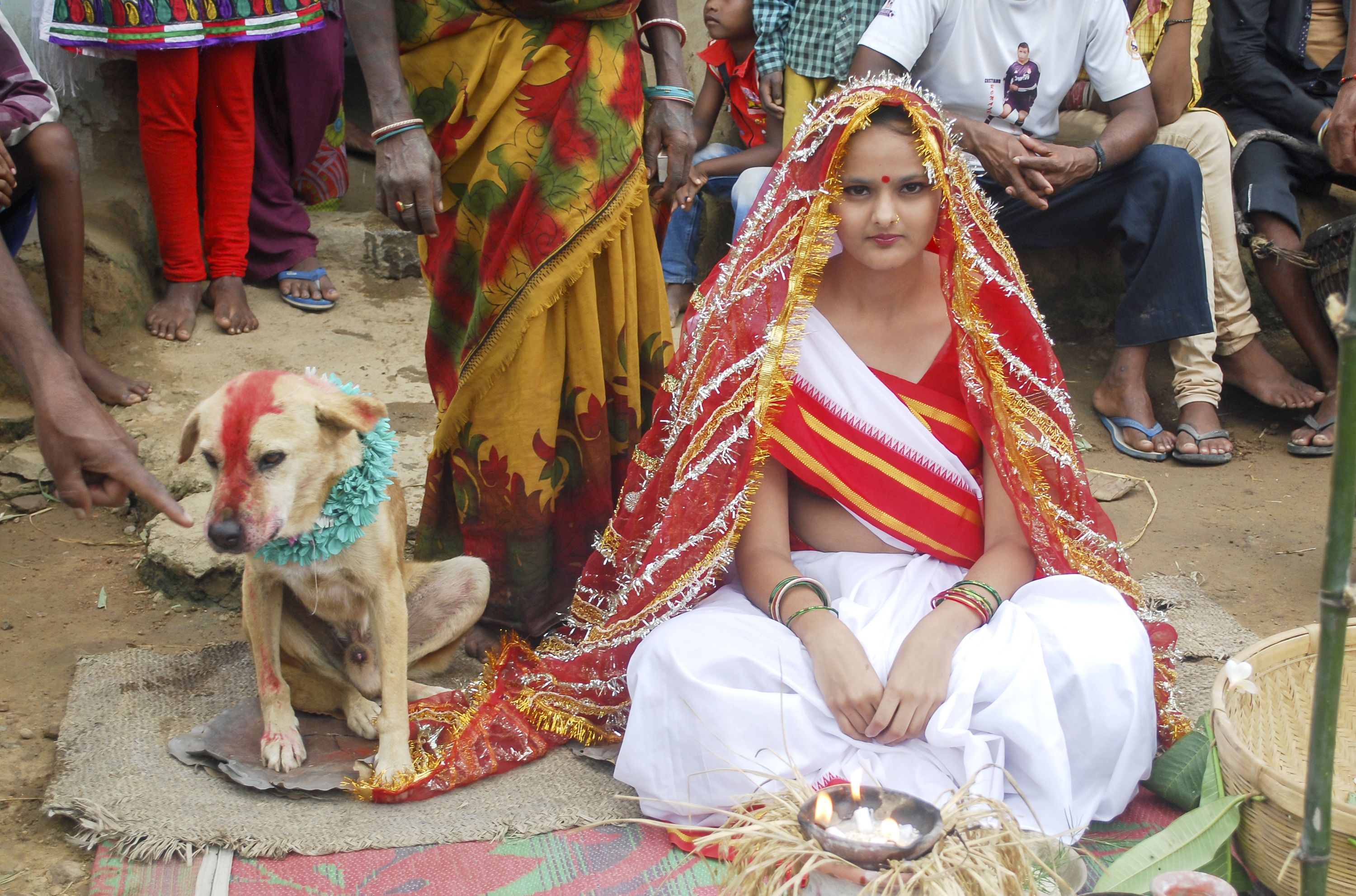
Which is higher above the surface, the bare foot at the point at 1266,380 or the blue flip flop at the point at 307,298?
the blue flip flop at the point at 307,298

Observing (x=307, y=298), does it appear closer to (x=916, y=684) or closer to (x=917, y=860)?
(x=916, y=684)

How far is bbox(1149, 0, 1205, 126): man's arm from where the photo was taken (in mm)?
4738

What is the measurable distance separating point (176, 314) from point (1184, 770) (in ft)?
12.7

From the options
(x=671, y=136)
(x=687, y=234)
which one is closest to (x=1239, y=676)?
(x=671, y=136)

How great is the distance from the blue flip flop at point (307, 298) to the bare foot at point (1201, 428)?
3.59m

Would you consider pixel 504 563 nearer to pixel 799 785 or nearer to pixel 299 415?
pixel 299 415

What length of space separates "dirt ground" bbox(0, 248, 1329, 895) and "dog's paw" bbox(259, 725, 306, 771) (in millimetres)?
404

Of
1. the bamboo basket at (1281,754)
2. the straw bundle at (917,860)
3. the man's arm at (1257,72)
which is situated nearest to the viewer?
the straw bundle at (917,860)

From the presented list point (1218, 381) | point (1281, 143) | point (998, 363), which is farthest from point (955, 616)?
point (1281, 143)

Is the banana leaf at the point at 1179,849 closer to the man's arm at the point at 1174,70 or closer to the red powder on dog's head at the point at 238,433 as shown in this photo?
the red powder on dog's head at the point at 238,433

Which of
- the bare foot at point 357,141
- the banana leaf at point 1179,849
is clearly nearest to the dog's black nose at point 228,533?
the banana leaf at point 1179,849

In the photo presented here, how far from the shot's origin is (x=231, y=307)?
455 cm

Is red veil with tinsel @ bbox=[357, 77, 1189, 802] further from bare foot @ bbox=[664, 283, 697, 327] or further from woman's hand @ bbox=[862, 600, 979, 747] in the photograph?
bare foot @ bbox=[664, 283, 697, 327]

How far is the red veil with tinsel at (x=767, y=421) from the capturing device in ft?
8.18
